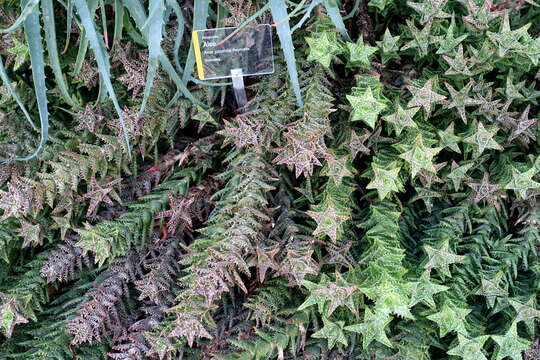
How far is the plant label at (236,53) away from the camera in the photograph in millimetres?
1286

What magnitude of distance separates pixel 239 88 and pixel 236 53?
0.31 ft

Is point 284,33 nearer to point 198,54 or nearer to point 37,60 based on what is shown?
point 198,54

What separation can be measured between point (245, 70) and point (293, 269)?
1.75 ft

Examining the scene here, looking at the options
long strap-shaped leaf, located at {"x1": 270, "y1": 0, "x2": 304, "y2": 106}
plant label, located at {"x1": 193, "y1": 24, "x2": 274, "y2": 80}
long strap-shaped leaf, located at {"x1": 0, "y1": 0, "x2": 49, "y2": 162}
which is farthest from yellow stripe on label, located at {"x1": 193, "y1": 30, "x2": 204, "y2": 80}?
long strap-shaped leaf, located at {"x1": 0, "y1": 0, "x2": 49, "y2": 162}

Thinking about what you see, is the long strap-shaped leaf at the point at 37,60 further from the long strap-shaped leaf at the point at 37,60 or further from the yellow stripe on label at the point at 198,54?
the yellow stripe on label at the point at 198,54

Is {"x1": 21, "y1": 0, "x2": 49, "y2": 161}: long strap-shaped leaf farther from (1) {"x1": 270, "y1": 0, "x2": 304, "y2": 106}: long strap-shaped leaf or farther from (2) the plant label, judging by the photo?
(1) {"x1": 270, "y1": 0, "x2": 304, "y2": 106}: long strap-shaped leaf

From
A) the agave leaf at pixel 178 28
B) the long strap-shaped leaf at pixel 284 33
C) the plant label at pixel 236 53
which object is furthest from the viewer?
the plant label at pixel 236 53

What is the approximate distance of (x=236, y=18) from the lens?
1271 mm

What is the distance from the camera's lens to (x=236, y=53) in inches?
52.1

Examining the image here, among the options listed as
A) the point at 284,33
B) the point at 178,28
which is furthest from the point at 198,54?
the point at 284,33

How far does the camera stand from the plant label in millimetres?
1286

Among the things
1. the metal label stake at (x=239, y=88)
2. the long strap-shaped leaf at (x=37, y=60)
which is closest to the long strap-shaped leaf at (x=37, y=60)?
the long strap-shaped leaf at (x=37, y=60)

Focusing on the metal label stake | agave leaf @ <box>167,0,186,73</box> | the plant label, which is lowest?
the metal label stake

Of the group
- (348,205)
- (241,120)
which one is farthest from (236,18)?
(348,205)
